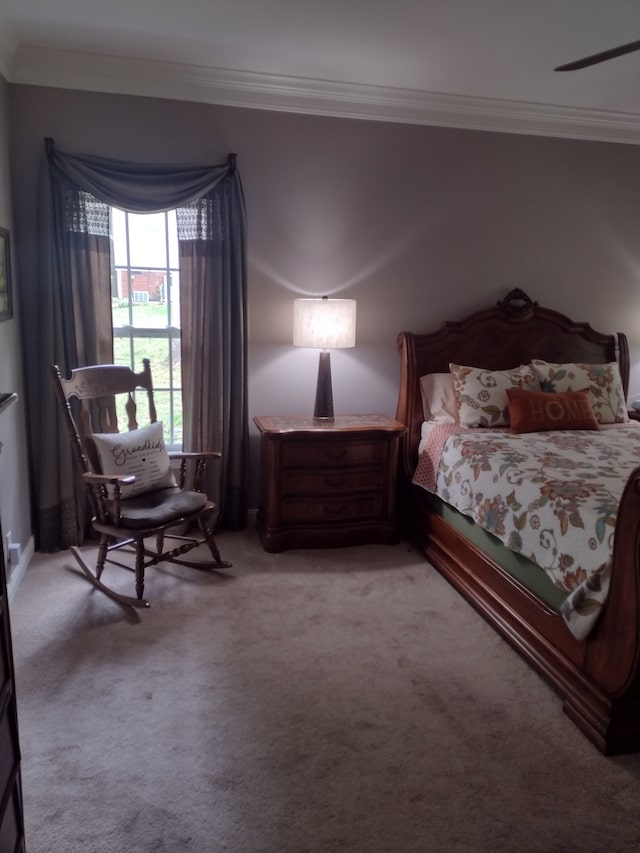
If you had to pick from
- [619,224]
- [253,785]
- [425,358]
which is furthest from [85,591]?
[619,224]

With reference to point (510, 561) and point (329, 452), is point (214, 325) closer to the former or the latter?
point (329, 452)

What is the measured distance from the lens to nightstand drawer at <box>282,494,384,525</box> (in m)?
3.44

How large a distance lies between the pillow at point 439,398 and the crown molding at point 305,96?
150 cm

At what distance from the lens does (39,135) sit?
321 centimetres

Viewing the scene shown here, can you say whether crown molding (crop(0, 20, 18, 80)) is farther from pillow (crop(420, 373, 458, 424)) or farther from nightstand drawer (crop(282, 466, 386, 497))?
pillow (crop(420, 373, 458, 424))

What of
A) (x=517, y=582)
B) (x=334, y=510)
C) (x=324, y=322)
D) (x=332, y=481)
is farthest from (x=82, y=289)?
(x=517, y=582)

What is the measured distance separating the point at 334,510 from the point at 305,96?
90.3 inches

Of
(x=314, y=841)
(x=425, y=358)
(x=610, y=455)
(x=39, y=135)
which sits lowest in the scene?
(x=314, y=841)

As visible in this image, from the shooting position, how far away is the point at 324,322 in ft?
11.3

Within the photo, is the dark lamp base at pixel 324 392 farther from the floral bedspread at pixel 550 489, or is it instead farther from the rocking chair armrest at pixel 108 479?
the rocking chair armrest at pixel 108 479

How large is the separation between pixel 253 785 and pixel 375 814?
357mm

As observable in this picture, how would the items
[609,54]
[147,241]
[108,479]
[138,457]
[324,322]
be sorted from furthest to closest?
[147,241] < [324,322] < [138,457] < [108,479] < [609,54]

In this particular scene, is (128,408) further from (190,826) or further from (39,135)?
(190,826)

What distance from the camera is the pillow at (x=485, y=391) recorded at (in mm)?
3537
